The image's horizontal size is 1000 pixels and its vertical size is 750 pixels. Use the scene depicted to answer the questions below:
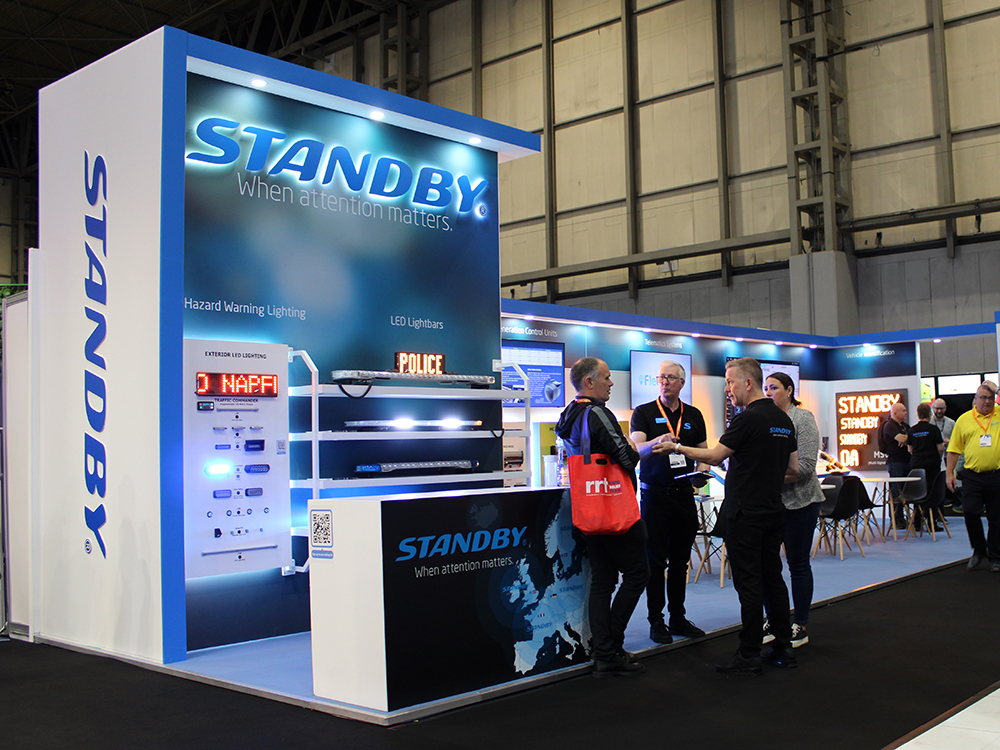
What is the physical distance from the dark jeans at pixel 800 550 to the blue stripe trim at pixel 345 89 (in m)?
3.32

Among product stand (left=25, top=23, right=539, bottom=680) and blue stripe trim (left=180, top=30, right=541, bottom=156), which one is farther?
blue stripe trim (left=180, top=30, right=541, bottom=156)

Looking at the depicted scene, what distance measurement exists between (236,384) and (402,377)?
1.07m

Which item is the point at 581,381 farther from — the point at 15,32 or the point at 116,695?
the point at 15,32

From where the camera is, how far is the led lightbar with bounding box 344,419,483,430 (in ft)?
18.6

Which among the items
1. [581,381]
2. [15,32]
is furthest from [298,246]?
[15,32]

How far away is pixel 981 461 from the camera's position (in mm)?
7062

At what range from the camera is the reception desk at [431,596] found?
146 inches

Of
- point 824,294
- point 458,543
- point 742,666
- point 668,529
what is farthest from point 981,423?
point 824,294

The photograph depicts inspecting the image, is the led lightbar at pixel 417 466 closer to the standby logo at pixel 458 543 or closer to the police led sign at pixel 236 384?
the police led sign at pixel 236 384

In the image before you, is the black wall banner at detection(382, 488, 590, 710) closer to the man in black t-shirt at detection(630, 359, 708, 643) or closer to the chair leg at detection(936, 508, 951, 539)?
the man in black t-shirt at detection(630, 359, 708, 643)

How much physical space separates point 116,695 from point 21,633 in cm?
192

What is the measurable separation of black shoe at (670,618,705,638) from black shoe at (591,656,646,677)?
0.78m

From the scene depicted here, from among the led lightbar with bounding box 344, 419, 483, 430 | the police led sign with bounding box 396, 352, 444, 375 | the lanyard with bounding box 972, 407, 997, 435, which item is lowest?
the lanyard with bounding box 972, 407, 997, 435

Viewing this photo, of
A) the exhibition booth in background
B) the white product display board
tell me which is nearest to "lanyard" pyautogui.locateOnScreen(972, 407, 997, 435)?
the exhibition booth in background
